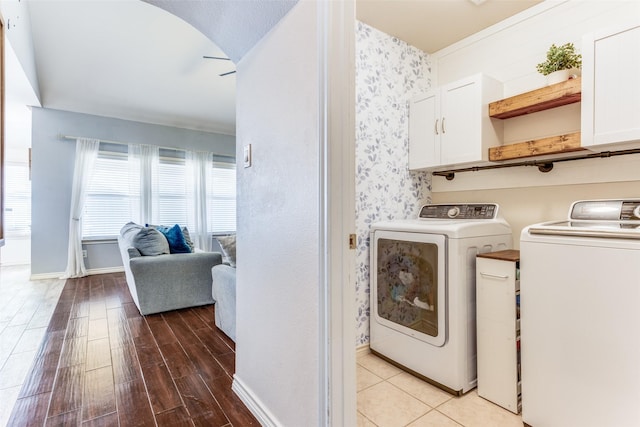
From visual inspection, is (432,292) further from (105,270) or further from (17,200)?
(17,200)

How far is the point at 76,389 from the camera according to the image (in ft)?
5.93

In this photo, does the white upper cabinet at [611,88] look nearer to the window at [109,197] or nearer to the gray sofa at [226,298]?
the gray sofa at [226,298]

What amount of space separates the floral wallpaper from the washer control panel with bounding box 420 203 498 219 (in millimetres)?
123

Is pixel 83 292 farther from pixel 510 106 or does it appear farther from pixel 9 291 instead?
pixel 510 106

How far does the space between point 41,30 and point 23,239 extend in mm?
5077

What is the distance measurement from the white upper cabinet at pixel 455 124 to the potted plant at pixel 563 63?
37 centimetres

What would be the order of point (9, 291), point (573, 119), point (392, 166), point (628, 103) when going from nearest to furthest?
1. point (628, 103)
2. point (573, 119)
3. point (392, 166)
4. point (9, 291)

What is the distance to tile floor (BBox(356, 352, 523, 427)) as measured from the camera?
1580 millimetres

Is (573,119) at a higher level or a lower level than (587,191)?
higher

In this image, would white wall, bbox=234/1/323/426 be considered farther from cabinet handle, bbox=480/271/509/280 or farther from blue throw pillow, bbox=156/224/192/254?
blue throw pillow, bbox=156/224/192/254

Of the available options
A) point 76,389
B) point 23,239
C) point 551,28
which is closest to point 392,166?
point 551,28

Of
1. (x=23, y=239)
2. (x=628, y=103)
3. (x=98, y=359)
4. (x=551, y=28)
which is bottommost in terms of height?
(x=98, y=359)

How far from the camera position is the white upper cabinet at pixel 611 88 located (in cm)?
152

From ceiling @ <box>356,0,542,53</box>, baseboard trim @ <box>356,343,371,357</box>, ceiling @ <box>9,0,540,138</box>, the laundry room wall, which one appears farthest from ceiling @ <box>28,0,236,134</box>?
baseboard trim @ <box>356,343,371,357</box>
